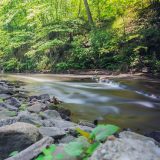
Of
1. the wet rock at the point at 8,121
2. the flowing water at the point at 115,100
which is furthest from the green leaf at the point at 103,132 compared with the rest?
the flowing water at the point at 115,100

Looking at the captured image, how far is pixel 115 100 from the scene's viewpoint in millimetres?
10391

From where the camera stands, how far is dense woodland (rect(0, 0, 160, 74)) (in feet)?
53.8

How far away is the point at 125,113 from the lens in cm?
858

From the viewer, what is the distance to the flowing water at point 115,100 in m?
7.93

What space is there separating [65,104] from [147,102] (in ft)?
8.20

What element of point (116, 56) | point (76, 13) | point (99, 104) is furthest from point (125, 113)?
point (76, 13)

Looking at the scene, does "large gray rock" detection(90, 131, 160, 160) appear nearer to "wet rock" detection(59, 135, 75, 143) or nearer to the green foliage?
the green foliage

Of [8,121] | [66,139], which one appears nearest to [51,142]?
[66,139]

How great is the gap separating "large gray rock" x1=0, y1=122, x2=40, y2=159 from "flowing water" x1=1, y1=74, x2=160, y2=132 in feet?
12.2

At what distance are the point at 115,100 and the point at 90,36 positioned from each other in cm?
985

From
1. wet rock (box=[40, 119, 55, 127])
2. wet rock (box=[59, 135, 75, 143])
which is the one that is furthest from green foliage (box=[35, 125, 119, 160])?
wet rock (box=[40, 119, 55, 127])

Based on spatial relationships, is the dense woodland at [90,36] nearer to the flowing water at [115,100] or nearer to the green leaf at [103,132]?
the flowing water at [115,100]

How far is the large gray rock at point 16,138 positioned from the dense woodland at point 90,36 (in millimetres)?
11275

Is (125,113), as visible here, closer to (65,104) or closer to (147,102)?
(147,102)
